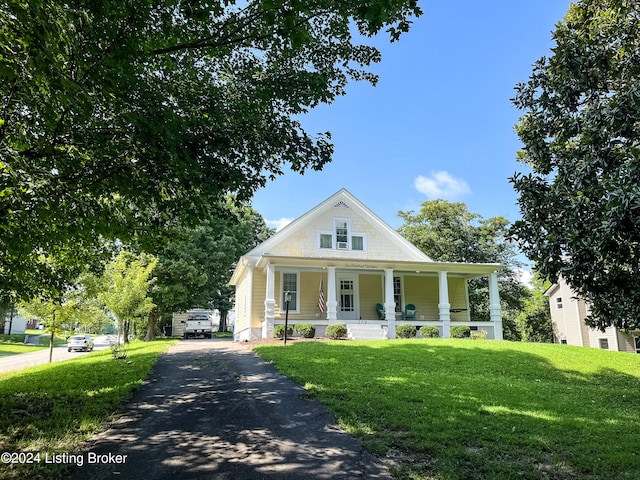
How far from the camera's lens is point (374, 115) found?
11.2 metres

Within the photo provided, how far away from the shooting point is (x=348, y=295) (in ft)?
70.3

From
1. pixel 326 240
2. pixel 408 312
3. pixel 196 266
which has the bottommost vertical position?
pixel 408 312

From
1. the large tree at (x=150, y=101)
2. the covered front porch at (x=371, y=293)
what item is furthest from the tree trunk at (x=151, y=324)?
the large tree at (x=150, y=101)

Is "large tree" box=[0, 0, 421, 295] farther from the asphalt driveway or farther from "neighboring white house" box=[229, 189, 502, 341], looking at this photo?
"neighboring white house" box=[229, 189, 502, 341]

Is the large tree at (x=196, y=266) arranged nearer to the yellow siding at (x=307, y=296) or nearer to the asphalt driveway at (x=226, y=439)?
the yellow siding at (x=307, y=296)

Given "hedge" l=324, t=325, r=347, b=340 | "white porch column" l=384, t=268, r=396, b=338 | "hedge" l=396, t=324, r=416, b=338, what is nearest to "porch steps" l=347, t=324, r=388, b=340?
"white porch column" l=384, t=268, r=396, b=338

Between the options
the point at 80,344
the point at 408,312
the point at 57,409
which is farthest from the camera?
the point at 80,344

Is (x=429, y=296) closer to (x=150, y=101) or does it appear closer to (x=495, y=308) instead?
(x=495, y=308)

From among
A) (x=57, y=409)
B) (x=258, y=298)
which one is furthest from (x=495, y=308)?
(x=57, y=409)

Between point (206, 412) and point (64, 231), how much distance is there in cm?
369

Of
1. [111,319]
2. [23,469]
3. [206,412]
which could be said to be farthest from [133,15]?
[111,319]

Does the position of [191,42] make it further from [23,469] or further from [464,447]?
[464,447]

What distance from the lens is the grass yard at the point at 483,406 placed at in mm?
4438

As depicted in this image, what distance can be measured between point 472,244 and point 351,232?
14.7m
